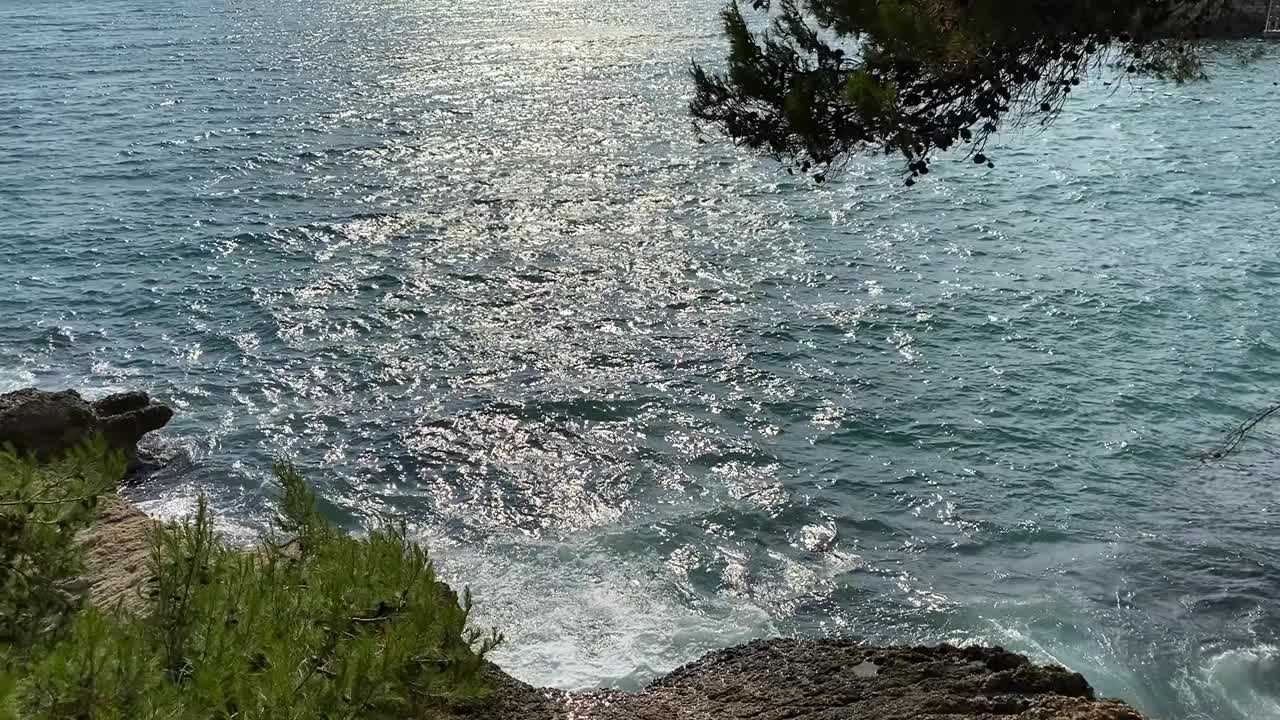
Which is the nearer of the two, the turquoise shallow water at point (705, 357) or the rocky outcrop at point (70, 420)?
the turquoise shallow water at point (705, 357)

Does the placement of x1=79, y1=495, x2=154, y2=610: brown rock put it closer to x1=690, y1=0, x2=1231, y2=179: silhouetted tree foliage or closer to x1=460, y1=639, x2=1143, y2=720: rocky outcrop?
x1=460, y1=639, x2=1143, y2=720: rocky outcrop

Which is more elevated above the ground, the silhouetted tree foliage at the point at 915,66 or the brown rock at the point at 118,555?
the silhouetted tree foliage at the point at 915,66

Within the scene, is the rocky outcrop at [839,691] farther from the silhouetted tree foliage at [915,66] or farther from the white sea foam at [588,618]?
the silhouetted tree foliage at [915,66]

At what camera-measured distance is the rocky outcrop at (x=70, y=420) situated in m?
14.9

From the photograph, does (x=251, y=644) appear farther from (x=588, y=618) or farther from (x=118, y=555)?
(x=588, y=618)

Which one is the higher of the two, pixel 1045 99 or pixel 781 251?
pixel 1045 99

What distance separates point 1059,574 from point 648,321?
9.22 meters

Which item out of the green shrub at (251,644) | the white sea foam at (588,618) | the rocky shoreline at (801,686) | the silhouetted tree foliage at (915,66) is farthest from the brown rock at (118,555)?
the silhouetted tree foliage at (915,66)

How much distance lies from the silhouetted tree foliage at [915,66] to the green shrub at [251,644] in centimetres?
596

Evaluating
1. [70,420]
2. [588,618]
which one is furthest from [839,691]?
[70,420]

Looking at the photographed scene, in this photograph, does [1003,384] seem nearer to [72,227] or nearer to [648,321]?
[648,321]

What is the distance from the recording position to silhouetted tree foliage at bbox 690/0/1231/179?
10.1 metres

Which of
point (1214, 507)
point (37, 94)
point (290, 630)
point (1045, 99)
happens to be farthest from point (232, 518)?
point (37, 94)

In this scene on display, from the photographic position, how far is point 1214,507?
601 inches
